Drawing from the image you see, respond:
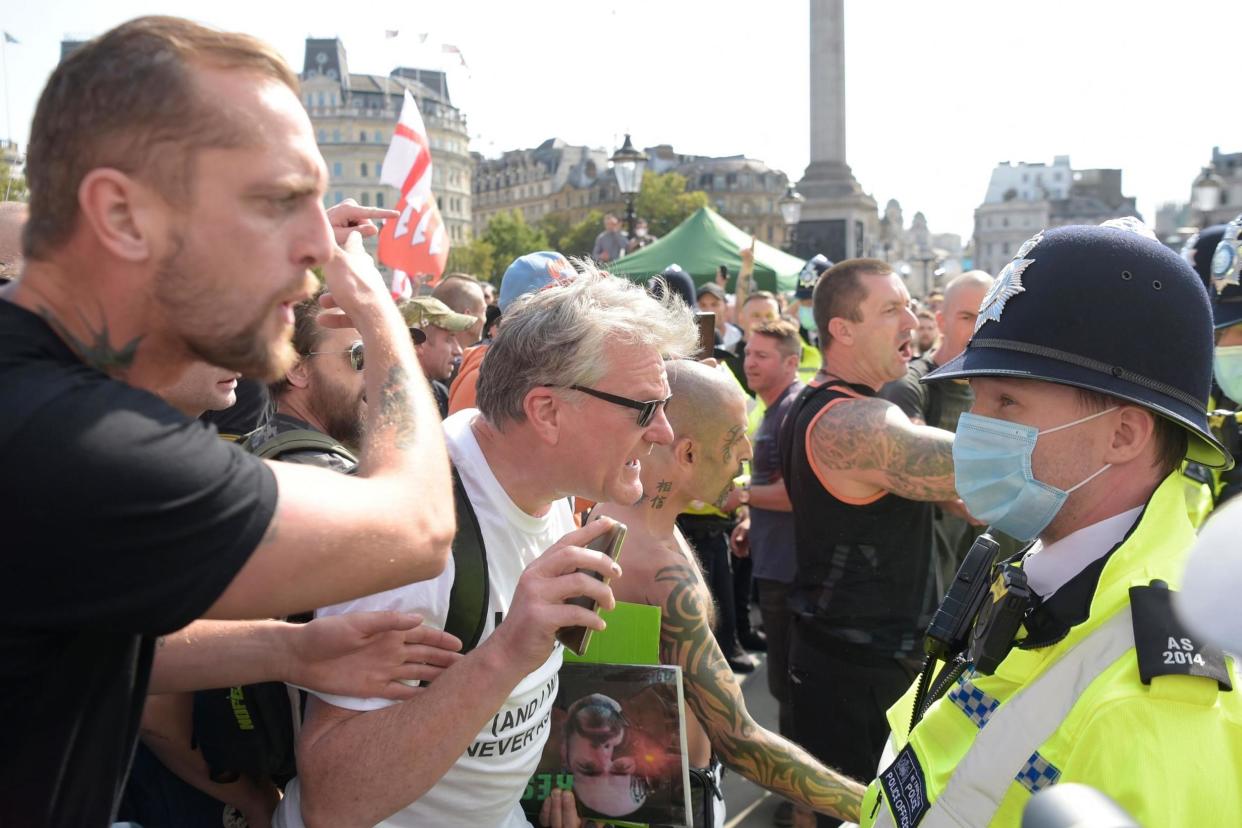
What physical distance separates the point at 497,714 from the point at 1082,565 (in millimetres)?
1171

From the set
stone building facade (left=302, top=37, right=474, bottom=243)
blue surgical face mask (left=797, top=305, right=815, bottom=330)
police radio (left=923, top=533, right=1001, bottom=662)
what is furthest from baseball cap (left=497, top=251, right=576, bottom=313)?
stone building facade (left=302, top=37, right=474, bottom=243)

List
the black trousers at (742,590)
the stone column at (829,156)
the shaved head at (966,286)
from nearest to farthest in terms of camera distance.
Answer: the shaved head at (966,286) < the black trousers at (742,590) < the stone column at (829,156)

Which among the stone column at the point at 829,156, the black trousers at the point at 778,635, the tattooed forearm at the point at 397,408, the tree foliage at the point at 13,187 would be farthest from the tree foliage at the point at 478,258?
the tattooed forearm at the point at 397,408

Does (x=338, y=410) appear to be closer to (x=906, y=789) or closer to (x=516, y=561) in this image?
(x=516, y=561)

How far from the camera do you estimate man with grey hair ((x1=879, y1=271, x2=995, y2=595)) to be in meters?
4.32

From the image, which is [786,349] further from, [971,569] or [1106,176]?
[1106,176]

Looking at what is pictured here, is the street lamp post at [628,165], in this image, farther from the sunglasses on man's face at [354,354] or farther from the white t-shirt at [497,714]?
the white t-shirt at [497,714]

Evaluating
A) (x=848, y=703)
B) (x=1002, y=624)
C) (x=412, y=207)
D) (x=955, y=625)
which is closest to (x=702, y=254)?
(x=412, y=207)

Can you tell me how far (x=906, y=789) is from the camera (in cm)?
185

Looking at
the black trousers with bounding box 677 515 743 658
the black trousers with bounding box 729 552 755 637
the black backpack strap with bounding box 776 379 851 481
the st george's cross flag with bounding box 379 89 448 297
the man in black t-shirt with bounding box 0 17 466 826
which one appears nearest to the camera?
the man in black t-shirt with bounding box 0 17 466 826

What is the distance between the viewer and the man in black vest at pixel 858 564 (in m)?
3.60

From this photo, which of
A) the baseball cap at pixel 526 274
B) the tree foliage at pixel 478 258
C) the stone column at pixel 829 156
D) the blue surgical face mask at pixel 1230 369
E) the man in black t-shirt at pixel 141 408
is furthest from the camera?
the tree foliage at pixel 478 258

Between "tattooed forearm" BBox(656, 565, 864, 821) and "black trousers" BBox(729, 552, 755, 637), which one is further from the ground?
"tattooed forearm" BBox(656, 565, 864, 821)

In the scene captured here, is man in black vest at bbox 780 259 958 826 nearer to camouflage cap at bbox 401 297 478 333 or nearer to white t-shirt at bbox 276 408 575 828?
white t-shirt at bbox 276 408 575 828
